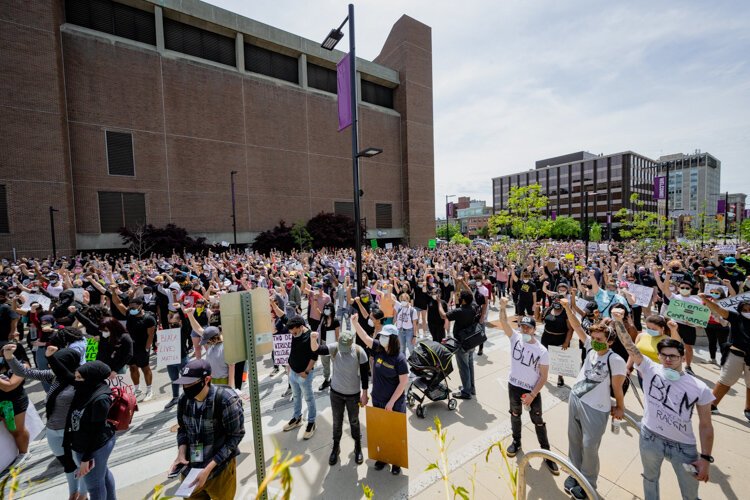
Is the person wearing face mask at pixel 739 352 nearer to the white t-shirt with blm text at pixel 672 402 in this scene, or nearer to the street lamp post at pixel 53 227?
the white t-shirt with blm text at pixel 672 402

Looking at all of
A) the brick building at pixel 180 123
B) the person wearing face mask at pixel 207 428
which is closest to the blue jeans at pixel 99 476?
the person wearing face mask at pixel 207 428

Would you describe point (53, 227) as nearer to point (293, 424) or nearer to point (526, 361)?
point (293, 424)

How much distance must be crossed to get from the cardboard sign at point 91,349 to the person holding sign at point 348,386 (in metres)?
4.09

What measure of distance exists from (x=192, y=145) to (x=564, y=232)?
7511 centimetres

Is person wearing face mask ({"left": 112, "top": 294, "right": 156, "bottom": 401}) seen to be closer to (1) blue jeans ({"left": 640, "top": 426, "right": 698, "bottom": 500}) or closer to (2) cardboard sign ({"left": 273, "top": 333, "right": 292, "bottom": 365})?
(2) cardboard sign ({"left": 273, "top": 333, "right": 292, "bottom": 365})

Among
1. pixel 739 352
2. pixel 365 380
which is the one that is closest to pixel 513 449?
pixel 365 380

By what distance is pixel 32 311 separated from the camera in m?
7.90

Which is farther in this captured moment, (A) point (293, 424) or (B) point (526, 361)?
(A) point (293, 424)

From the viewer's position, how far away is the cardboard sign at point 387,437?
13.1 feet

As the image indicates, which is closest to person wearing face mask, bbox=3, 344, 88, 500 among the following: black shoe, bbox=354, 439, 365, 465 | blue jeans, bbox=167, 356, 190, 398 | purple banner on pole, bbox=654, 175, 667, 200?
blue jeans, bbox=167, 356, 190, 398

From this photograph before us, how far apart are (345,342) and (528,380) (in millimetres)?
2419

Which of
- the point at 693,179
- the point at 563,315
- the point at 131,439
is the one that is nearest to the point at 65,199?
the point at 131,439

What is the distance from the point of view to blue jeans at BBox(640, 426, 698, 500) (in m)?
3.04

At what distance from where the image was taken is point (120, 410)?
356 centimetres
